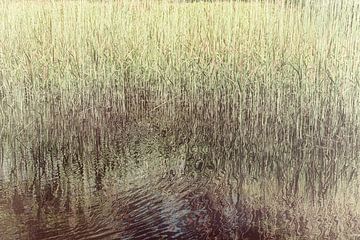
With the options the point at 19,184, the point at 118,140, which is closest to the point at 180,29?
the point at 118,140

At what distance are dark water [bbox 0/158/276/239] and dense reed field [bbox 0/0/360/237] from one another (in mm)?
44

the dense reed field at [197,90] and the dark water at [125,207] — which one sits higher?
the dense reed field at [197,90]

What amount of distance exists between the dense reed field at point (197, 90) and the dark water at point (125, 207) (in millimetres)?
44

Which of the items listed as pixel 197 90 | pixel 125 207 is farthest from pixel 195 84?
pixel 125 207

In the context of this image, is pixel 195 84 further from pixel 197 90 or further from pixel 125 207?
pixel 125 207

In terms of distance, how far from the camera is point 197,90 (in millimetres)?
1326

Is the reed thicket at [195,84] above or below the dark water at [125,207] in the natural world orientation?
above

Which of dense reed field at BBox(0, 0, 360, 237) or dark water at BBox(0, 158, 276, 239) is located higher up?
dense reed field at BBox(0, 0, 360, 237)

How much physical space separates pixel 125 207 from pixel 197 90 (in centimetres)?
37

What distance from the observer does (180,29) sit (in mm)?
1304

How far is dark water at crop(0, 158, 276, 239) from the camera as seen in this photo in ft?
4.20

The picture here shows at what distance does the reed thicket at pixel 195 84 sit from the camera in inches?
50.6

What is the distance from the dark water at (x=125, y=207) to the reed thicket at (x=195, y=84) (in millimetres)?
60

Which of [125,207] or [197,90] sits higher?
[197,90]
